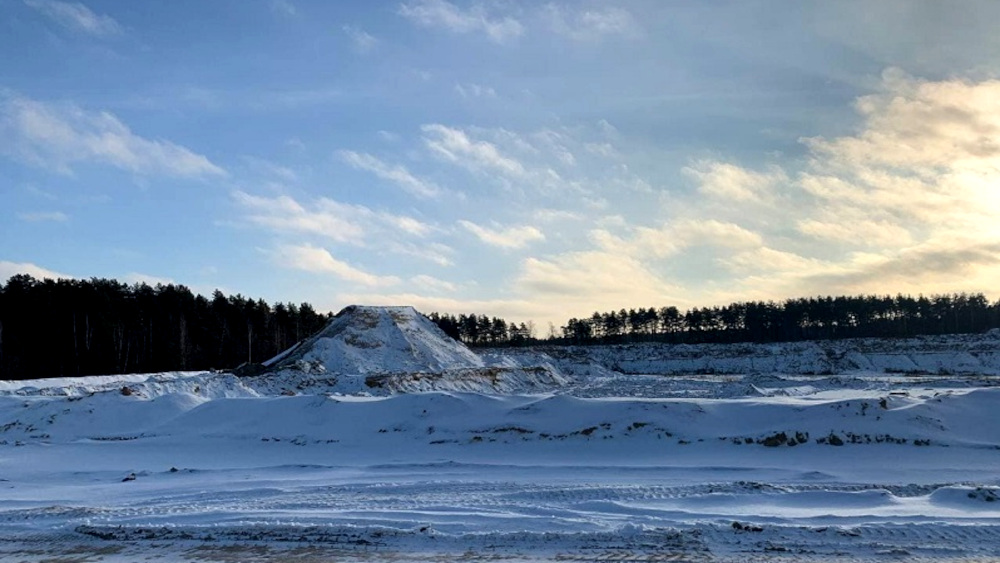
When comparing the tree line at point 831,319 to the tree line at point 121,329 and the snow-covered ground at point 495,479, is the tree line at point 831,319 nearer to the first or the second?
the tree line at point 121,329

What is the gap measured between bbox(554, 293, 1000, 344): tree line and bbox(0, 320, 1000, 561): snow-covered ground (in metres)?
85.9

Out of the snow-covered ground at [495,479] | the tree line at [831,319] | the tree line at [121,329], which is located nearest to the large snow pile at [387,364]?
the snow-covered ground at [495,479]

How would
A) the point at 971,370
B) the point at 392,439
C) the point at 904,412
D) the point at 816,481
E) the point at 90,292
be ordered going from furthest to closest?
the point at 90,292, the point at 971,370, the point at 392,439, the point at 904,412, the point at 816,481

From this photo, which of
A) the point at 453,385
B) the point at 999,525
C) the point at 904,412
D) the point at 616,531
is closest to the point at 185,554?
the point at 616,531

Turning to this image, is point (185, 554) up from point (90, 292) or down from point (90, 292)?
down

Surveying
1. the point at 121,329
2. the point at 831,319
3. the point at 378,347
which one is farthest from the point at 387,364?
the point at 831,319

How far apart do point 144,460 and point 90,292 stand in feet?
148

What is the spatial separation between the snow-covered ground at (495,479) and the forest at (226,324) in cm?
3103

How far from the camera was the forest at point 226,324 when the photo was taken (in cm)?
5256

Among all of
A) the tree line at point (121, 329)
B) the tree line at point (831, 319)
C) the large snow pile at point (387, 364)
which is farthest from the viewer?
the tree line at point (831, 319)

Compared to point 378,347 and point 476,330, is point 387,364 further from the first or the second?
point 476,330

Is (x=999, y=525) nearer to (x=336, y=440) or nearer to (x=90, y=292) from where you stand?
(x=336, y=440)

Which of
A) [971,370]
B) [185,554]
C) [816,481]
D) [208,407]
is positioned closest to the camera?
[185,554]

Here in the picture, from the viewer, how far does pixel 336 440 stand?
1872 centimetres
